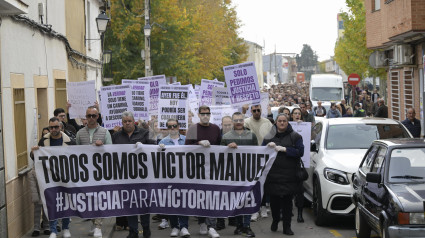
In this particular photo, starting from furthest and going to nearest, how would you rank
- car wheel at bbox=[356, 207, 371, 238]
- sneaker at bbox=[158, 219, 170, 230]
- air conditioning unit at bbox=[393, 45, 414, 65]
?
air conditioning unit at bbox=[393, 45, 414, 65], sneaker at bbox=[158, 219, 170, 230], car wheel at bbox=[356, 207, 371, 238]

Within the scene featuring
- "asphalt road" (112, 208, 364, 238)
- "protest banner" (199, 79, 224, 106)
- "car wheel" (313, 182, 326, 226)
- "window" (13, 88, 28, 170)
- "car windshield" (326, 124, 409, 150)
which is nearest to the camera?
"asphalt road" (112, 208, 364, 238)

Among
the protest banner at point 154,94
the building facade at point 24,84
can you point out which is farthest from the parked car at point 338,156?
the building facade at point 24,84

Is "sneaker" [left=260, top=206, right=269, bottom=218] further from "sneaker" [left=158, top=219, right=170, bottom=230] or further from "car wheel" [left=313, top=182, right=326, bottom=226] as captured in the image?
"sneaker" [left=158, top=219, right=170, bottom=230]

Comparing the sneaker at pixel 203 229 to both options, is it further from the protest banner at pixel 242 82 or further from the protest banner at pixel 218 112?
the protest banner at pixel 218 112

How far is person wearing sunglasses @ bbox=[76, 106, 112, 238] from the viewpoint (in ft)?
36.2

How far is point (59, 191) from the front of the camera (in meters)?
10.8

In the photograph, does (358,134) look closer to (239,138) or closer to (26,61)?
(239,138)

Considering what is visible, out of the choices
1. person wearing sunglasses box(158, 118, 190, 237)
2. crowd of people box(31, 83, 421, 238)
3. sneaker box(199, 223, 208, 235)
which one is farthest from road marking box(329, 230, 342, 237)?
person wearing sunglasses box(158, 118, 190, 237)

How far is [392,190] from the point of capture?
8.50 meters

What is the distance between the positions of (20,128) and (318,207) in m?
5.01

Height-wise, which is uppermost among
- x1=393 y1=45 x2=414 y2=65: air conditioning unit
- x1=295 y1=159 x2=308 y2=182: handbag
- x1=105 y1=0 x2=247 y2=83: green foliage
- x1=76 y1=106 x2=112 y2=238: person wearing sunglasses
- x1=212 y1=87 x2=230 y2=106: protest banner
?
x1=105 y1=0 x2=247 y2=83: green foliage

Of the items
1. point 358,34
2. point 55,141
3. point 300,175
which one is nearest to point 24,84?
point 55,141

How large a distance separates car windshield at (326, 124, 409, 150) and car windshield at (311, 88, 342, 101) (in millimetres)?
32077

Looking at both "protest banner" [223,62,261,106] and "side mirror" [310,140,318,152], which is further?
"protest banner" [223,62,261,106]
